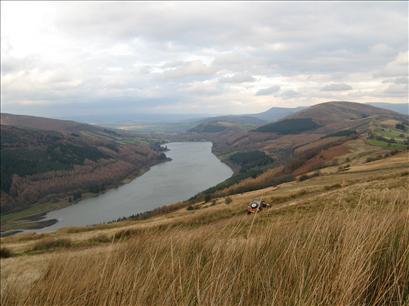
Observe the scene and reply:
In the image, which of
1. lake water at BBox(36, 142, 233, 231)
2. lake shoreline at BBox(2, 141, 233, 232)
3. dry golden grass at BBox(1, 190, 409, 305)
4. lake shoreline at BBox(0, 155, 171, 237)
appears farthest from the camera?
lake water at BBox(36, 142, 233, 231)

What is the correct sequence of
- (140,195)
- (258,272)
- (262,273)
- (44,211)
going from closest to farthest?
(258,272) → (262,273) → (44,211) → (140,195)

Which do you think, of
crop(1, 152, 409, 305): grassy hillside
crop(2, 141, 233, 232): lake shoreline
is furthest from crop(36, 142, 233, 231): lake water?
crop(1, 152, 409, 305): grassy hillside

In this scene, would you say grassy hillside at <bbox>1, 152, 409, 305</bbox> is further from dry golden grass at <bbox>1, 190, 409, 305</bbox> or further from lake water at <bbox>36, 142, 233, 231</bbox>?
lake water at <bbox>36, 142, 233, 231</bbox>

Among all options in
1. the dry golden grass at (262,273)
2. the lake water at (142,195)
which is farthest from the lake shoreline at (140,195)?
the dry golden grass at (262,273)

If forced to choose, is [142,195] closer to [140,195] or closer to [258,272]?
[140,195]

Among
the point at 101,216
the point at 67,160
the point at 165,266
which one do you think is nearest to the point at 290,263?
the point at 165,266

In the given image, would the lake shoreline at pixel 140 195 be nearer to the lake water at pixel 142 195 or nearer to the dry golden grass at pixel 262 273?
the lake water at pixel 142 195

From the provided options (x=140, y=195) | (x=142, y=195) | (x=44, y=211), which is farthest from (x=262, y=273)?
(x=44, y=211)

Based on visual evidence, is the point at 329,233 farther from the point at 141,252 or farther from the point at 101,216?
the point at 101,216
